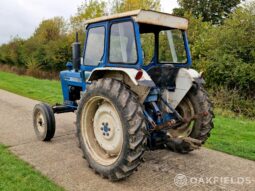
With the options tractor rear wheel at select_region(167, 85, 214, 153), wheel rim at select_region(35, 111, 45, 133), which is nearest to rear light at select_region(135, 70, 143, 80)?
tractor rear wheel at select_region(167, 85, 214, 153)

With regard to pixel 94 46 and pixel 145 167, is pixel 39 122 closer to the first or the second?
pixel 94 46

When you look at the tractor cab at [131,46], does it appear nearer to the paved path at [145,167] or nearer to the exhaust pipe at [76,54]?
the exhaust pipe at [76,54]

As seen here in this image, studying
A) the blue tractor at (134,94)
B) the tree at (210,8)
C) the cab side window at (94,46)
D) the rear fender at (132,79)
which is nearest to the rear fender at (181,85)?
the blue tractor at (134,94)

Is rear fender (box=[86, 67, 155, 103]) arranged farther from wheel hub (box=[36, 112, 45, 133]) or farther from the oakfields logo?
wheel hub (box=[36, 112, 45, 133])

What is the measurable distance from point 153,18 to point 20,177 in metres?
2.88

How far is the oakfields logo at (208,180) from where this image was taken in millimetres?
3917

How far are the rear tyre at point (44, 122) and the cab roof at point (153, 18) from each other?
1.90m

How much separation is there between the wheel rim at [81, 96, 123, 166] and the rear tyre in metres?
1.28

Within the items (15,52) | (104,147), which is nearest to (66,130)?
(104,147)

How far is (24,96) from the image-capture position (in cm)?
1094

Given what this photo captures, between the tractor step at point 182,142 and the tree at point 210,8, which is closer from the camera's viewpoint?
the tractor step at point 182,142

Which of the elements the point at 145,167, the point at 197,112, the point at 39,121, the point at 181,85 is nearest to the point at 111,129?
the point at 145,167

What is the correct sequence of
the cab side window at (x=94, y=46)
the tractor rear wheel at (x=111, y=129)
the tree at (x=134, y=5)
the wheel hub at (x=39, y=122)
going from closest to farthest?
the tractor rear wheel at (x=111, y=129) < the cab side window at (x=94, y=46) < the wheel hub at (x=39, y=122) < the tree at (x=134, y=5)

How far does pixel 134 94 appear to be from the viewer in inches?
152
